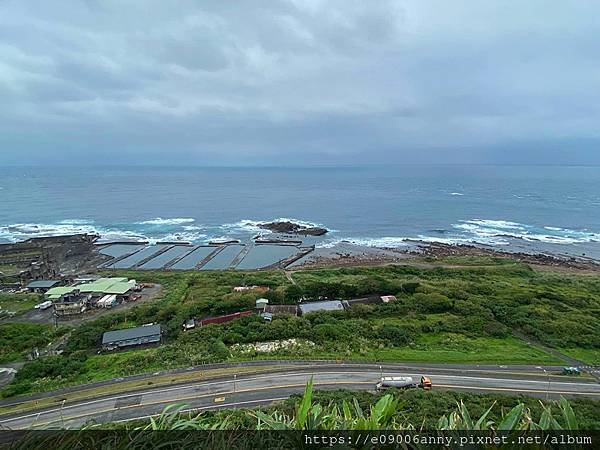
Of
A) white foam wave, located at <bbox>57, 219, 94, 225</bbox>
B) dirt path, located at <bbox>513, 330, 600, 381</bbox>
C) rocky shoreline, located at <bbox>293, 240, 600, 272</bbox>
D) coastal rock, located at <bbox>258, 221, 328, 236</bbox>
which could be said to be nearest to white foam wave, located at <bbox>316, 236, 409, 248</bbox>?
rocky shoreline, located at <bbox>293, 240, 600, 272</bbox>

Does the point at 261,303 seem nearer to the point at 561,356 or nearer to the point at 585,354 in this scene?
the point at 561,356

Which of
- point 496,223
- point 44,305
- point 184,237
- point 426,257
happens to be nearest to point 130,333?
point 44,305

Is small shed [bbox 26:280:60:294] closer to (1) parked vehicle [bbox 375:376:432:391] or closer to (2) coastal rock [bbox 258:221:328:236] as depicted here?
(1) parked vehicle [bbox 375:376:432:391]

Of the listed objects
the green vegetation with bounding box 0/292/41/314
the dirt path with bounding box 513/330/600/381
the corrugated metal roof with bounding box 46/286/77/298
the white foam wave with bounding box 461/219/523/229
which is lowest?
the green vegetation with bounding box 0/292/41/314

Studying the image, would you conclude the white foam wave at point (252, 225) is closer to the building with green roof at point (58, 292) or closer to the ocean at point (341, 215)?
the ocean at point (341, 215)

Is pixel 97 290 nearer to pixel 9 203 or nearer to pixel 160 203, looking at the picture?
pixel 160 203

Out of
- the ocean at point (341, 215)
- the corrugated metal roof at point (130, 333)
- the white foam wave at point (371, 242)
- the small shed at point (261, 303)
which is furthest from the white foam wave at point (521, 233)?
the corrugated metal roof at point (130, 333)
